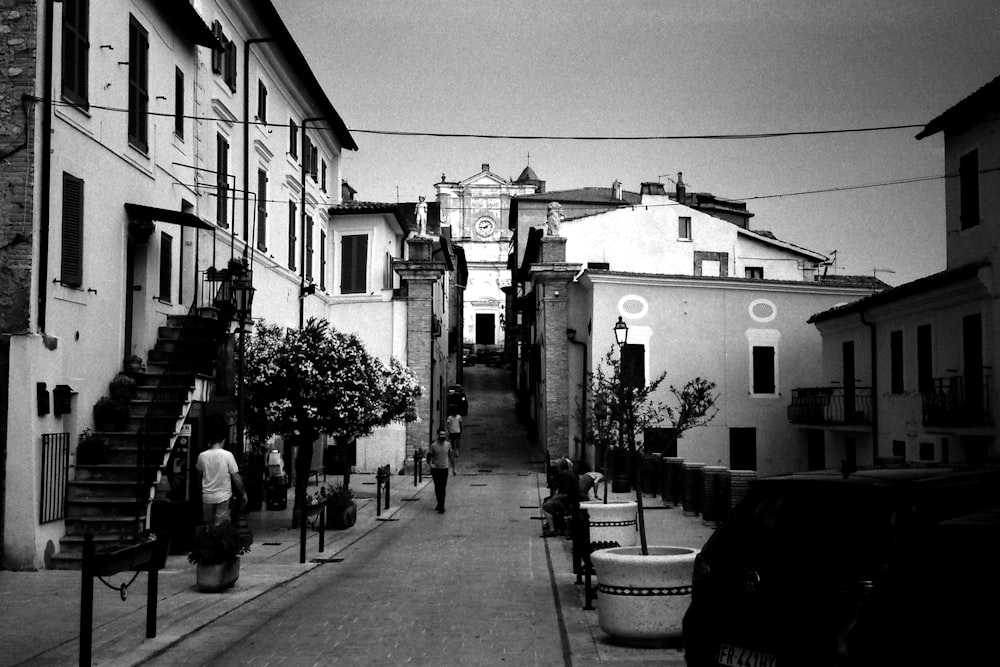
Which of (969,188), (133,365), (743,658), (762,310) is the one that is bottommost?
(743,658)

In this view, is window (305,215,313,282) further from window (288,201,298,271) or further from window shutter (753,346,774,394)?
window shutter (753,346,774,394)

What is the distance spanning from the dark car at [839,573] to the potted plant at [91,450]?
11375 millimetres

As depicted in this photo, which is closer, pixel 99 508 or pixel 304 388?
pixel 99 508

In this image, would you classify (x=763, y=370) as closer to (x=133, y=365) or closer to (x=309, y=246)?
(x=309, y=246)

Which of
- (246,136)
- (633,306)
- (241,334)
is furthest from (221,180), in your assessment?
(633,306)

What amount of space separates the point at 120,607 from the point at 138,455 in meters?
4.00

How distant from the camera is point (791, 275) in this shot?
151ft

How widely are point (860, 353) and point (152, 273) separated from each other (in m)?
21.1

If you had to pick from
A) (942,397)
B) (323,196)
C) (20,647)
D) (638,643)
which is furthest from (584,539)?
(323,196)

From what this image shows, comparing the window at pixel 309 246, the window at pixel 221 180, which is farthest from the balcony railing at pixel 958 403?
the window at pixel 309 246

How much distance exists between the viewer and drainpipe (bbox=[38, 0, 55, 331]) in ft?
47.2

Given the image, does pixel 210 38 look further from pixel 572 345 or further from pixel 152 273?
pixel 572 345

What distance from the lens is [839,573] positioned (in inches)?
220

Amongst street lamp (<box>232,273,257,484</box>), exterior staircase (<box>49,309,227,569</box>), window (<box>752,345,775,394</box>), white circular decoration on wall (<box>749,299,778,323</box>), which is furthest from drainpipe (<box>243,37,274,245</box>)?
window (<box>752,345,775,394</box>)
